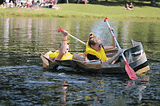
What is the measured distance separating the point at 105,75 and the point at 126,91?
6.63 ft

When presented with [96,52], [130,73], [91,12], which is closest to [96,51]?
[96,52]

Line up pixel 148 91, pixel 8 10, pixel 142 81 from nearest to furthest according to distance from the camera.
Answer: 1. pixel 148 91
2. pixel 142 81
3. pixel 8 10

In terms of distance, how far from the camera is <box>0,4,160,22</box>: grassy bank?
144ft

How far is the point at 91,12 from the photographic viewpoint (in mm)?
47375

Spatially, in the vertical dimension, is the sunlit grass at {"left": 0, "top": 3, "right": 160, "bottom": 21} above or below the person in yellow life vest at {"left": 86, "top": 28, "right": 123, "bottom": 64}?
below

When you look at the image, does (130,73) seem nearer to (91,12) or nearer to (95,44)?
(95,44)

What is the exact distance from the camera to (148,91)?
9102mm

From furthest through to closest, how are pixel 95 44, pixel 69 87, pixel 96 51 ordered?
pixel 96 51 → pixel 95 44 → pixel 69 87

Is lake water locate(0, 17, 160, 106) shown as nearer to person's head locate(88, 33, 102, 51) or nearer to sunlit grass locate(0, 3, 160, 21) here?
person's head locate(88, 33, 102, 51)

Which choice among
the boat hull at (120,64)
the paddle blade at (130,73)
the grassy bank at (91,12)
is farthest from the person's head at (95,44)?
the grassy bank at (91,12)

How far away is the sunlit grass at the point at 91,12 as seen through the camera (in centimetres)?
4397

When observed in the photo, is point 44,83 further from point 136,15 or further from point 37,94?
point 136,15

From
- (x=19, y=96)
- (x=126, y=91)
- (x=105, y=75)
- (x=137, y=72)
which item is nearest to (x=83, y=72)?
(x=105, y=75)

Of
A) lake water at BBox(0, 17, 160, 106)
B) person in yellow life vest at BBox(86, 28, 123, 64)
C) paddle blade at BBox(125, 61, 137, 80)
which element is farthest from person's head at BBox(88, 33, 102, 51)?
paddle blade at BBox(125, 61, 137, 80)
